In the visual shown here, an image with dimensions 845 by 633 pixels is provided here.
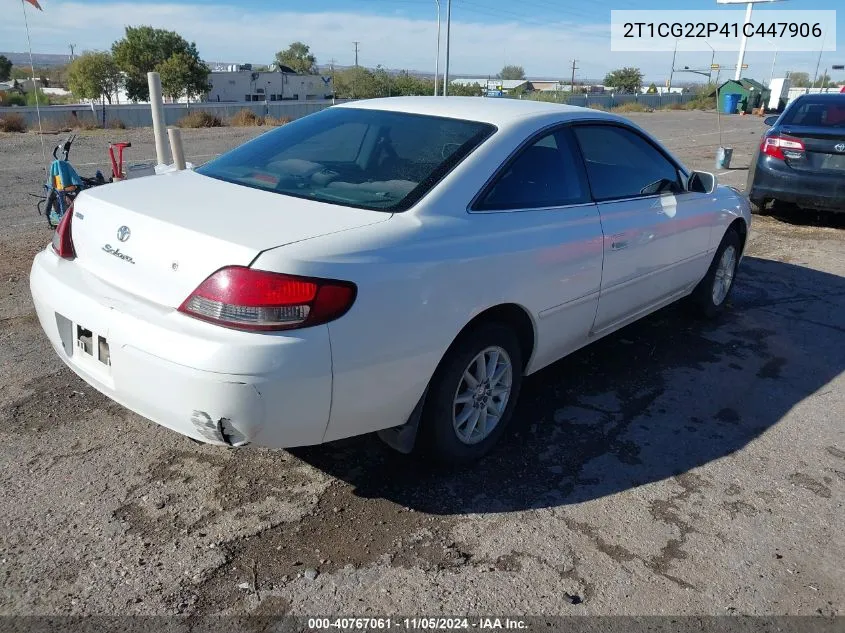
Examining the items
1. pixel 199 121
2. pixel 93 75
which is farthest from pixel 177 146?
pixel 93 75

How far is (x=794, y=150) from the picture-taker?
850cm

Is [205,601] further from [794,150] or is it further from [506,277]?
[794,150]

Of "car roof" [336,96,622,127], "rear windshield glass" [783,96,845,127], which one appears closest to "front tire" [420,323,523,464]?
"car roof" [336,96,622,127]

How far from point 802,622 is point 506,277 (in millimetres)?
1712

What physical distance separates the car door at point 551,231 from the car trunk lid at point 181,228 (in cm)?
70

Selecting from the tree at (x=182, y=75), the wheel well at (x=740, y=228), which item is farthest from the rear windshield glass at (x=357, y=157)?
the tree at (x=182, y=75)

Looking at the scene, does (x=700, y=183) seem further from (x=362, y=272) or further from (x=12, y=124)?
(x=12, y=124)

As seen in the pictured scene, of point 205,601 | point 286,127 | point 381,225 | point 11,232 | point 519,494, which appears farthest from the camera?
point 11,232

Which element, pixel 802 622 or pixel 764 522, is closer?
pixel 802 622

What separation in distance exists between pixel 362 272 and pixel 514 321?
110 cm

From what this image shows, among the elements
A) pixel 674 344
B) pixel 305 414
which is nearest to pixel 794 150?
pixel 674 344

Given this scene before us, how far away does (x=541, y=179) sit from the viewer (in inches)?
136

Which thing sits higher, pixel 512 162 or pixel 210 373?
pixel 512 162

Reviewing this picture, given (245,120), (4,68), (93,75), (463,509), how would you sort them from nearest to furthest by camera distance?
(463,509) → (245,120) → (93,75) → (4,68)
